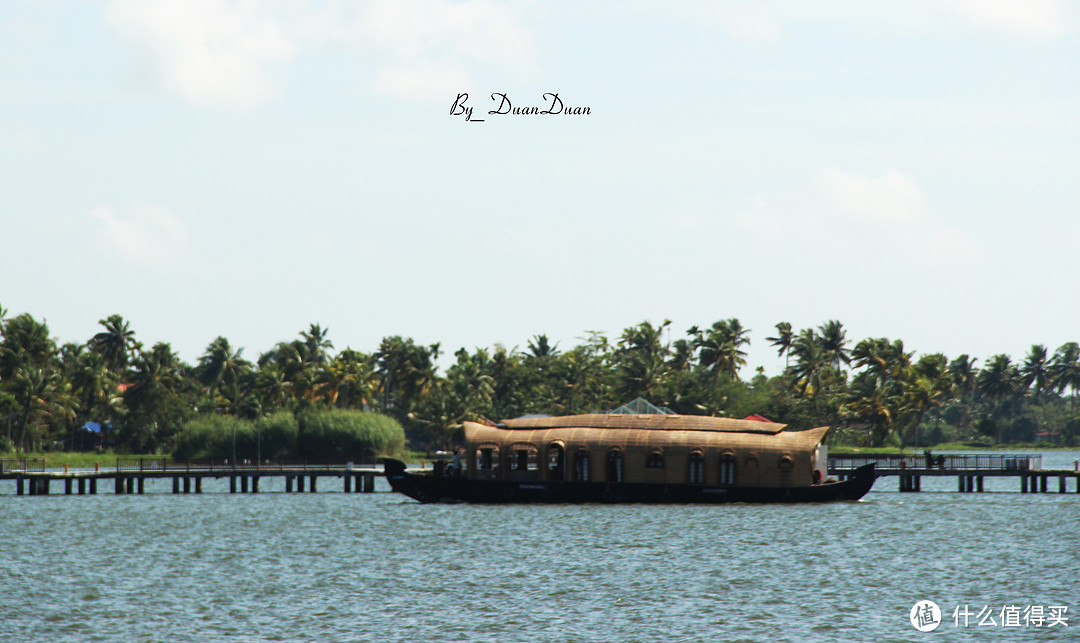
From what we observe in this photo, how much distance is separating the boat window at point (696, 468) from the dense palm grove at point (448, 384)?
192 feet

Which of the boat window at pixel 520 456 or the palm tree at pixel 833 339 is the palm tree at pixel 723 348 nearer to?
the palm tree at pixel 833 339

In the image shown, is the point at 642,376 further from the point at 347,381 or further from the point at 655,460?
the point at 655,460

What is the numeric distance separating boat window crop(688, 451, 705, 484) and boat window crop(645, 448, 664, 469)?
5.26ft

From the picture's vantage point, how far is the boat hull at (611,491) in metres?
74.2

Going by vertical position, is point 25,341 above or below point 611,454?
above

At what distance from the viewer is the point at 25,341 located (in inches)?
4980

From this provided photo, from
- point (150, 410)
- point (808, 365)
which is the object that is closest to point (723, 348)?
point (808, 365)

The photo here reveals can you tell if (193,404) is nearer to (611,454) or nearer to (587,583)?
(611,454)

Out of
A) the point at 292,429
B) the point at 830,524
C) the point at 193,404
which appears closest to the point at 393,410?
the point at 193,404

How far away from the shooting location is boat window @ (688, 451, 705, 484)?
74125 millimetres

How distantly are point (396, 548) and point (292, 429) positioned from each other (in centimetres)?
6607

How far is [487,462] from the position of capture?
77.2 meters

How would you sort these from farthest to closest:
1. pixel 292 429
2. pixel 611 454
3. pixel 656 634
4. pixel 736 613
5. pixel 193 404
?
1. pixel 193 404
2. pixel 292 429
3. pixel 611 454
4. pixel 736 613
5. pixel 656 634

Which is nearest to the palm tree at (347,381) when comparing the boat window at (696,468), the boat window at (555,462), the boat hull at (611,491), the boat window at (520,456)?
the boat hull at (611,491)
